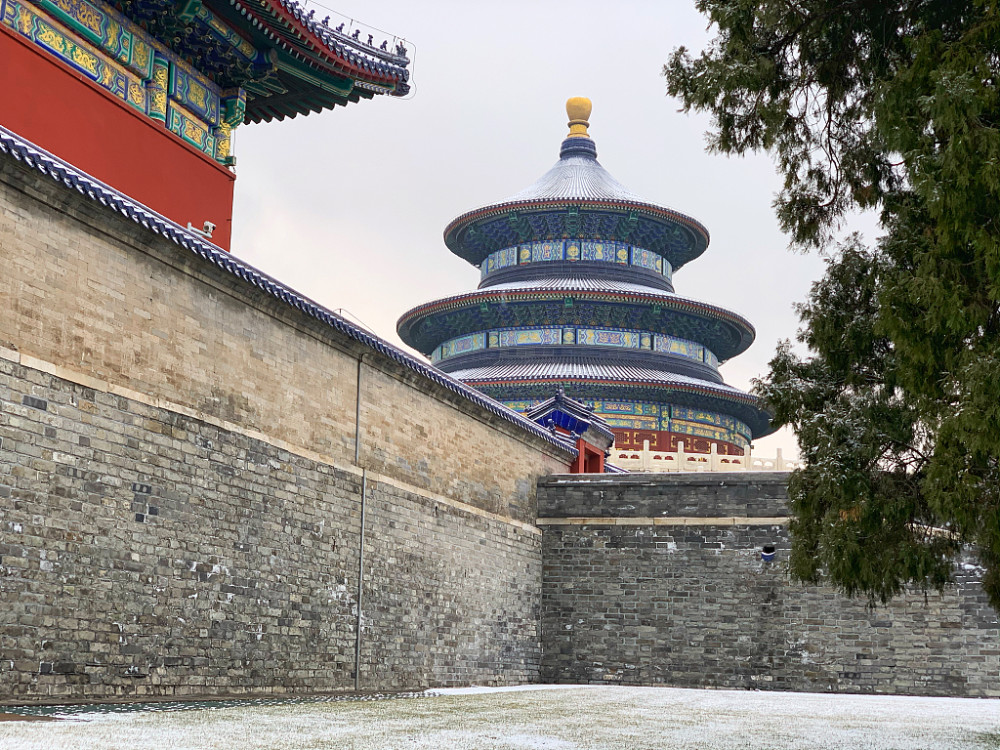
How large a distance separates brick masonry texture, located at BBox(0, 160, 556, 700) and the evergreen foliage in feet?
17.9

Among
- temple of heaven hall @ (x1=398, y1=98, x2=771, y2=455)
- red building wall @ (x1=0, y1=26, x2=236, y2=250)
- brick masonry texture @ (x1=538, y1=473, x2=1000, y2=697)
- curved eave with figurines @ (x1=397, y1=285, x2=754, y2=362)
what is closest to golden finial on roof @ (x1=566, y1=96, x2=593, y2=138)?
temple of heaven hall @ (x1=398, y1=98, x2=771, y2=455)

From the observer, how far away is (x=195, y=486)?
12.0 meters

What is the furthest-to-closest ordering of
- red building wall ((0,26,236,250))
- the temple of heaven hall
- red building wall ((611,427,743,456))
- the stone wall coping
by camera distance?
the temple of heaven hall < red building wall ((611,427,743,456)) < the stone wall coping < red building wall ((0,26,236,250))

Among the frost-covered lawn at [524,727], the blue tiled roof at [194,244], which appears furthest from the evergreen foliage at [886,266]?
the blue tiled roof at [194,244]

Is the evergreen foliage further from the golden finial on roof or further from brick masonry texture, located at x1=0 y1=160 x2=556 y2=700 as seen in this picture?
the golden finial on roof

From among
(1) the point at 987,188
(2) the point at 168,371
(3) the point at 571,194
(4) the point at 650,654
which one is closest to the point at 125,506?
(2) the point at 168,371

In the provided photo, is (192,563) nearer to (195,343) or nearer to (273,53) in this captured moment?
(195,343)

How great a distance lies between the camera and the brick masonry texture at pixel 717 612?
1820 cm

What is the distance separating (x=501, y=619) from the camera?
18625 millimetres

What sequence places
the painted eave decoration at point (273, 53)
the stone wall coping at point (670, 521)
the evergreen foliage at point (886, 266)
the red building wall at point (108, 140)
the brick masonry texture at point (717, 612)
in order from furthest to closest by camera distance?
the stone wall coping at point (670, 521) → the brick masonry texture at point (717, 612) → the painted eave decoration at point (273, 53) → the red building wall at point (108, 140) → the evergreen foliage at point (886, 266)

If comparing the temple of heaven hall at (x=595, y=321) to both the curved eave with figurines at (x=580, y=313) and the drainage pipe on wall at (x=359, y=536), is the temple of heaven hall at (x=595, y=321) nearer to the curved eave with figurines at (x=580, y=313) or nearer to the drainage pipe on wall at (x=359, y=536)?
the curved eave with figurines at (x=580, y=313)

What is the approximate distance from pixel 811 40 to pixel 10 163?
20.4 feet

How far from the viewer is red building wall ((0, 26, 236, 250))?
12.4 metres

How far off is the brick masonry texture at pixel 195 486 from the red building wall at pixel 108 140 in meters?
2.11
